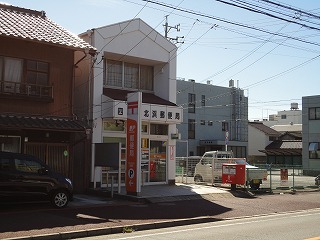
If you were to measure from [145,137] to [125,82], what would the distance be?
3.19m

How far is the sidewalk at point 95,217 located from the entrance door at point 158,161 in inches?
141

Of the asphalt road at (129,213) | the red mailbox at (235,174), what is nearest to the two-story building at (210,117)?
the red mailbox at (235,174)

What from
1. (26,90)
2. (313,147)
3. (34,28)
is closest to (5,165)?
(26,90)

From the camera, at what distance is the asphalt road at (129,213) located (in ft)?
38.1

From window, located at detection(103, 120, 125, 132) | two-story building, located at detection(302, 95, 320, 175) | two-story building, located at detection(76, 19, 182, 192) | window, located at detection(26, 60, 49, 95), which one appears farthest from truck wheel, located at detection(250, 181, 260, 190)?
two-story building, located at detection(302, 95, 320, 175)

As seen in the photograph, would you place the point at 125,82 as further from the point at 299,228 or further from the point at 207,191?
the point at 299,228

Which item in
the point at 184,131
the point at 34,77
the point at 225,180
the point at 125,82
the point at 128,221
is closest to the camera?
the point at 128,221

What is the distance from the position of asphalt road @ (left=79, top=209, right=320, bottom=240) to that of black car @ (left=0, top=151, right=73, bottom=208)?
424cm

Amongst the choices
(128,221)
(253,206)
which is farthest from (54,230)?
(253,206)

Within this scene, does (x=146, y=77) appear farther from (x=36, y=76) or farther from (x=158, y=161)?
(x=36, y=76)

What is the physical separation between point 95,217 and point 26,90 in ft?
23.7

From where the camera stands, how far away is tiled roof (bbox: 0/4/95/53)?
685 inches

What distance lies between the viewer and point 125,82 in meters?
23.1

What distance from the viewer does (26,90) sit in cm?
1805
